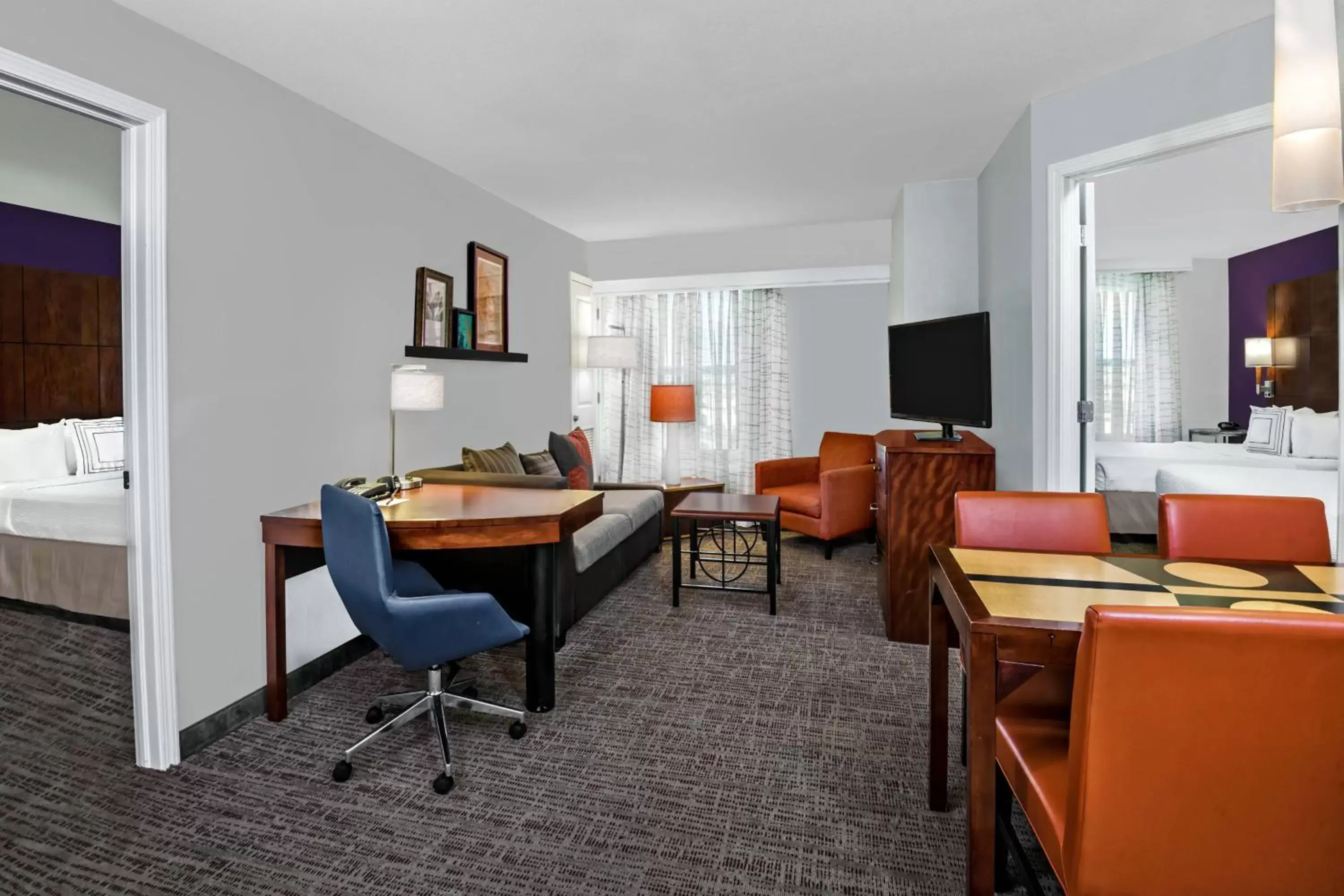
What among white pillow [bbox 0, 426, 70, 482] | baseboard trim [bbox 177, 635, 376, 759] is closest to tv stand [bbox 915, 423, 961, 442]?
baseboard trim [bbox 177, 635, 376, 759]

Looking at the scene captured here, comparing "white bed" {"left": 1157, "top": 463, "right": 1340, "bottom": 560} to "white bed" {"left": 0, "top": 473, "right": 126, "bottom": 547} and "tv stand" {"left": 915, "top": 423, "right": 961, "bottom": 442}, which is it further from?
"white bed" {"left": 0, "top": 473, "right": 126, "bottom": 547}

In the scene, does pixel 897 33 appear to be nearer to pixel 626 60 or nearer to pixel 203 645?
pixel 626 60

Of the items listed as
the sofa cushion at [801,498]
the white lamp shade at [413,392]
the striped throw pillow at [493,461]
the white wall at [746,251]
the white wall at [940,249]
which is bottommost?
the sofa cushion at [801,498]

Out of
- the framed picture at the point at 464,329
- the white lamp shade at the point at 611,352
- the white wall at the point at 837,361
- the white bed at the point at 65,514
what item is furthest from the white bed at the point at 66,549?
the white wall at the point at 837,361

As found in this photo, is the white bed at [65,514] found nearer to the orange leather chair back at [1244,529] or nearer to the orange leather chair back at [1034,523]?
the orange leather chair back at [1034,523]

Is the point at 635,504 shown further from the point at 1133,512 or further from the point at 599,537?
the point at 1133,512

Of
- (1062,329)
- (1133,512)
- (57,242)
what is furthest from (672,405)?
(57,242)

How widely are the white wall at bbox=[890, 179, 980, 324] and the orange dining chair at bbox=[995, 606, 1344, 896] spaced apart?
11.7 ft

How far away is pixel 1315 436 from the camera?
4824mm

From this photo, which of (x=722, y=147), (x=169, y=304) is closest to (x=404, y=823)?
(x=169, y=304)

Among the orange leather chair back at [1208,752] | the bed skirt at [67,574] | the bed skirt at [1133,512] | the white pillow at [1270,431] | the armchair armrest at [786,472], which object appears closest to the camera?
the orange leather chair back at [1208,752]

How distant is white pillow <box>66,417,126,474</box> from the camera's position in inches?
177

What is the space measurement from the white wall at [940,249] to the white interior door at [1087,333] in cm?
109

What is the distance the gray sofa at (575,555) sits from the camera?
10.4 feet
